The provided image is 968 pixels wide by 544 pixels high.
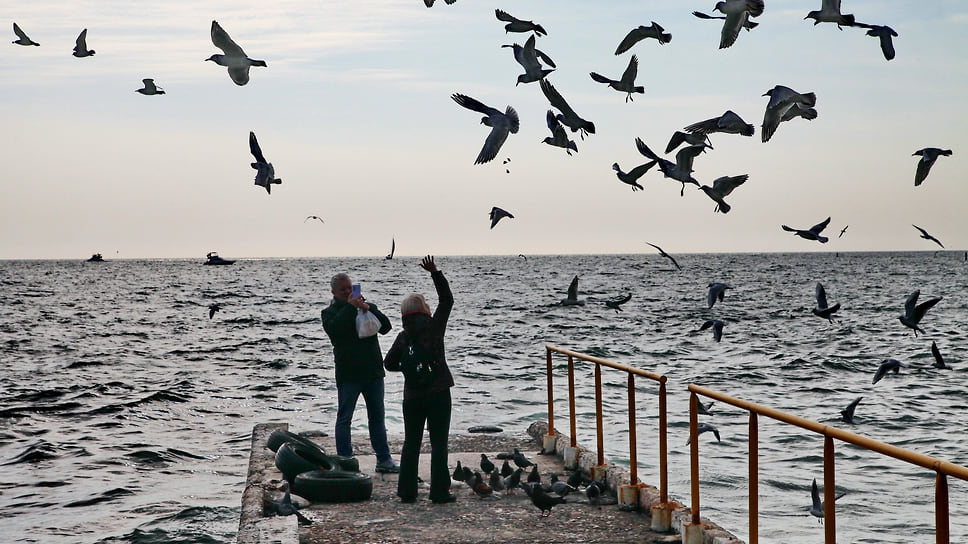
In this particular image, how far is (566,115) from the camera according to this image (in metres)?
9.00

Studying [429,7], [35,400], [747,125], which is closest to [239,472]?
[429,7]

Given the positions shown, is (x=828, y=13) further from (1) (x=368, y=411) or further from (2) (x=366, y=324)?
(1) (x=368, y=411)

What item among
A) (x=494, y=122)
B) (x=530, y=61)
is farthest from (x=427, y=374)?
(x=530, y=61)

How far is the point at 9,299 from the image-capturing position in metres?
86.4

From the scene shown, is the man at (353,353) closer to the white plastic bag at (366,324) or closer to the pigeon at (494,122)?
the white plastic bag at (366,324)

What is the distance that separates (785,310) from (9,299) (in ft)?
208

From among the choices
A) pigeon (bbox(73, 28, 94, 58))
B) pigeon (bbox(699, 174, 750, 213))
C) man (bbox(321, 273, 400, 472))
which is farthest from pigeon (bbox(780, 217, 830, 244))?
pigeon (bbox(73, 28, 94, 58))

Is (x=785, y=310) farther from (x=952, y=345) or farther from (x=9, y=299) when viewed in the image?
(x=9, y=299)

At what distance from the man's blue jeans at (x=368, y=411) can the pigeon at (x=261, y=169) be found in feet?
6.81

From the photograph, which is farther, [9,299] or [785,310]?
[9,299]

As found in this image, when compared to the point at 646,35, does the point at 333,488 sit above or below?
below

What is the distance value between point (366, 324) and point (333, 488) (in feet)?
5.03

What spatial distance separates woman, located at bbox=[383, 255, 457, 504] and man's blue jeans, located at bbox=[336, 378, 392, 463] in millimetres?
1228

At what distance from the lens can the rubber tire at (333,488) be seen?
9.17 m
